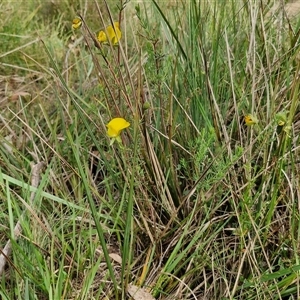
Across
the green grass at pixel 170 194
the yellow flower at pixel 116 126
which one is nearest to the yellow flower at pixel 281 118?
the green grass at pixel 170 194

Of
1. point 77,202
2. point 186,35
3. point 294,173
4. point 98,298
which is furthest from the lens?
point 186,35

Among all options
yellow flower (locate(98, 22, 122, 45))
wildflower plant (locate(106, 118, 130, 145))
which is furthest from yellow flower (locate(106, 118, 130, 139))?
yellow flower (locate(98, 22, 122, 45))

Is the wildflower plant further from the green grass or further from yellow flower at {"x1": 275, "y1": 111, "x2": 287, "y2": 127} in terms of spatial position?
yellow flower at {"x1": 275, "y1": 111, "x2": 287, "y2": 127}

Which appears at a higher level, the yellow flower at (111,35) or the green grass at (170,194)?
the yellow flower at (111,35)

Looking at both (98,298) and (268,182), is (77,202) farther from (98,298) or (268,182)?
(268,182)

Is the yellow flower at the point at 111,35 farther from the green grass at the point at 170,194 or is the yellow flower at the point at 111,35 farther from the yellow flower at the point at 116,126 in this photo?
the yellow flower at the point at 116,126

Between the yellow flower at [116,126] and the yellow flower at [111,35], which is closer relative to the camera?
the yellow flower at [116,126]

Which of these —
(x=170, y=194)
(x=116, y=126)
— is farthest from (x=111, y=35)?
(x=170, y=194)

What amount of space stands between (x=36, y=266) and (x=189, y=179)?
1.30 feet

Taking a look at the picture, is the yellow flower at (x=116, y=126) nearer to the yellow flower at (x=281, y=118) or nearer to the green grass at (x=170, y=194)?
the green grass at (x=170, y=194)

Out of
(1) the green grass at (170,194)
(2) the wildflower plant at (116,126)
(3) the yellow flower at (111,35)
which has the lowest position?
(1) the green grass at (170,194)

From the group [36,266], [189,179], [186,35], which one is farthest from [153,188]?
[186,35]

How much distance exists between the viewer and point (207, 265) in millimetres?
1080

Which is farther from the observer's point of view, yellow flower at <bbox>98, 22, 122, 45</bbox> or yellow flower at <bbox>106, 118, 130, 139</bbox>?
yellow flower at <bbox>98, 22, 122, 45</bbox>
